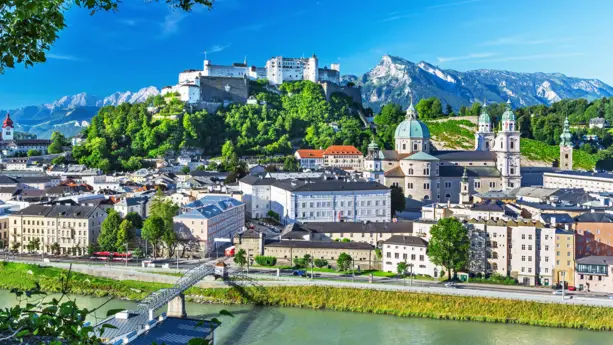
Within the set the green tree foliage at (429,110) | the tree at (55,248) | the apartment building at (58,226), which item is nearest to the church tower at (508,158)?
the green tree foliage at (429,110)

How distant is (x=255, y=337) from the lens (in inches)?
631

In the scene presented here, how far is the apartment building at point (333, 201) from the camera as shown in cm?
2973

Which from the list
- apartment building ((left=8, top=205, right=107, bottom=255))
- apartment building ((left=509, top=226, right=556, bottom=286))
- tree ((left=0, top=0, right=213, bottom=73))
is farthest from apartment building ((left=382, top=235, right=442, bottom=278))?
tree ((left=0, top=0, right=213, bottom=73))

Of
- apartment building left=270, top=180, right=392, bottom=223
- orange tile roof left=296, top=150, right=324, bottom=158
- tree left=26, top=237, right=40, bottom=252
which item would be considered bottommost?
tree left=26, top=237, right=40, bottom=252

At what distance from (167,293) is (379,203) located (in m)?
16.4

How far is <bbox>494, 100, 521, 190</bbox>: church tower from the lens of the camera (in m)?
38.5

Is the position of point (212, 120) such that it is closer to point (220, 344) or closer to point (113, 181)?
point (113, 181)

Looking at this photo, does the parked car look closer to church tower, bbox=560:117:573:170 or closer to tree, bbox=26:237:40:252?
tree, bbox=26:237:40:252

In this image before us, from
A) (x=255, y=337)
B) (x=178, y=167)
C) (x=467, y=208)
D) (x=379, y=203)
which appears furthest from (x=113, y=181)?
(x=255, y=337)

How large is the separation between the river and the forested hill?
30.6m

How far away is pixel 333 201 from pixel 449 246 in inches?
415

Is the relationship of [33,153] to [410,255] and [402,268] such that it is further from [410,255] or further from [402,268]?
[402,268]

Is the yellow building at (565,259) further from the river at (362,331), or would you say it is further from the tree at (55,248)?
the tree at (55,248)

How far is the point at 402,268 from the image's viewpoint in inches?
834
